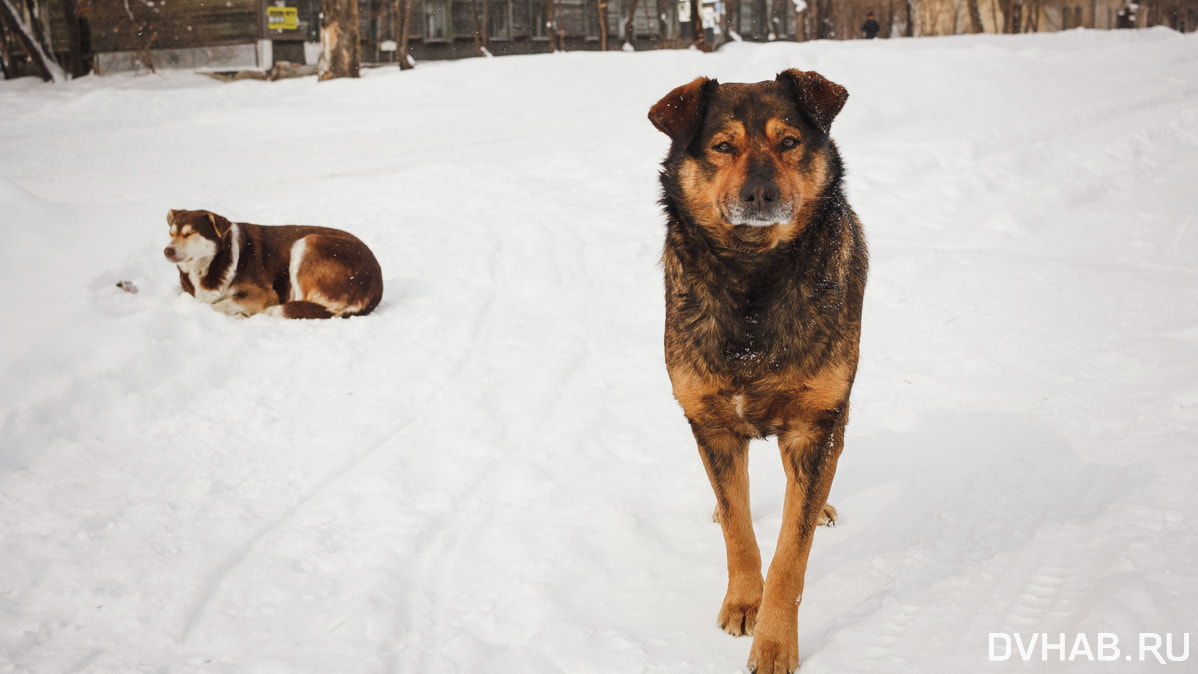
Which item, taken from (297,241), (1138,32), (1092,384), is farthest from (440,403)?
(1138,32)

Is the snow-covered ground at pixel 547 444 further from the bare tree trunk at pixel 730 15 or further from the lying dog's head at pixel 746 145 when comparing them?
the bare tree trunk at pixel 730 15

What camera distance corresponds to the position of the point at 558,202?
9.80 meters

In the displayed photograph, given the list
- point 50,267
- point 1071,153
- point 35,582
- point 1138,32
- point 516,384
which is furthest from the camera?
point 1138,32

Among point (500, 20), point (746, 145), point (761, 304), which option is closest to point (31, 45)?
point (500, 20)

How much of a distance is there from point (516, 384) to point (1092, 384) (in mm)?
3611

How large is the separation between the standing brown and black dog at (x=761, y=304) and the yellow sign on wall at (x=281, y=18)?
2557cm

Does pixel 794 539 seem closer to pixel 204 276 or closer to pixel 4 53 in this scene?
pixel 204 276

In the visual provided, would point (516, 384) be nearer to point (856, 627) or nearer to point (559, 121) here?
point (856, 627)

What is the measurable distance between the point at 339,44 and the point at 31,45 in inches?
437

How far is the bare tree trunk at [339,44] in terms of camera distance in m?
20.4

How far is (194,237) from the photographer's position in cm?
636

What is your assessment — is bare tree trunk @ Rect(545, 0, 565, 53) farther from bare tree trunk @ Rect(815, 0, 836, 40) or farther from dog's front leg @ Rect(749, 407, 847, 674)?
dog's front leg @ Rect(749, 407, 847, 674)
